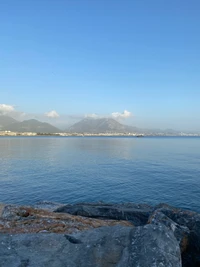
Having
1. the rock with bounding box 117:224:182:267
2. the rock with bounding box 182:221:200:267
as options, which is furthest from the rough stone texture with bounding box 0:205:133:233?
the rock with bounding box 182:221:200:267

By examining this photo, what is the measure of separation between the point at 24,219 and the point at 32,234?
2848 mm

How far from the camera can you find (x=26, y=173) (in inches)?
2141

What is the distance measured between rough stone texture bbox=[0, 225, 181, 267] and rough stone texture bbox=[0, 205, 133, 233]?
1.03 metres

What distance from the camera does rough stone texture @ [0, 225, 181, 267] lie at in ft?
23.0

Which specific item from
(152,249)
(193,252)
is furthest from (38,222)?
(193,252)

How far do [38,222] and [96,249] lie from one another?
388 centimetres

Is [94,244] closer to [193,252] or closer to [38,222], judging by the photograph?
[38,222]

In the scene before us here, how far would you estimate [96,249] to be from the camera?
25.2 ft

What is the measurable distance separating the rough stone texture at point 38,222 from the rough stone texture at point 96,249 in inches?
40.4

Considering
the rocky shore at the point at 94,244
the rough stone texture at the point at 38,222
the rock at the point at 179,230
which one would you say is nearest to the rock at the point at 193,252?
the rocky shore at the point at 94,244

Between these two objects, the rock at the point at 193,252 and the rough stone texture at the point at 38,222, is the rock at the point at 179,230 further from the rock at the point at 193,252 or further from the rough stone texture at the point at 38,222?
the rough stone texture at the point at 38,222

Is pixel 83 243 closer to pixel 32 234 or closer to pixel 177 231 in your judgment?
pixel 32 234

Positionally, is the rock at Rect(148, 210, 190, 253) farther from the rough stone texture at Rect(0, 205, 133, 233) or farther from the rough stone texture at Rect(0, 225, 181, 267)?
the rough stone texture at Rect(0, 205, 133, 233)

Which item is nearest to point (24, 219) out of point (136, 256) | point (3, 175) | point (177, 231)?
point (136, 256)
